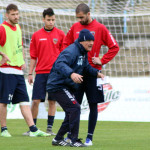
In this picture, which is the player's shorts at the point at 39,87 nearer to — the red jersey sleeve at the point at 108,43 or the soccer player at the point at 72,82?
the red jersey sleeve at the point at 108,43

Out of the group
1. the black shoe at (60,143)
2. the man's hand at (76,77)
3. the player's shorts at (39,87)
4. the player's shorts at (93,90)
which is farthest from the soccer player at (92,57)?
the player's shorts at (39,87)

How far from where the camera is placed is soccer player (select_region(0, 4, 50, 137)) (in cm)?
709

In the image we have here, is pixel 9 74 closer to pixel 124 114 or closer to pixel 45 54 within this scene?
pixel 45 54

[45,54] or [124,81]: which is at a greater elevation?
[45,54]

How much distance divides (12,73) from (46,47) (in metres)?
1.08

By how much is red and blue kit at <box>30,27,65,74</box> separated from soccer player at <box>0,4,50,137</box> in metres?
0.74

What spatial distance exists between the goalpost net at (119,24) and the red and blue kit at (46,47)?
527cm

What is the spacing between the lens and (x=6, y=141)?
6379 millimetres

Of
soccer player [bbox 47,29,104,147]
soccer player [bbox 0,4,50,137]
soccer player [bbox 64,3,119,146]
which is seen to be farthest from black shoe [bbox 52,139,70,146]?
soccer player [bbox 0,4,50,137]

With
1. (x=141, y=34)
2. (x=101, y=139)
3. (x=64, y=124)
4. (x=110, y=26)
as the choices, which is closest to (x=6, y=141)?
(x=64, y=124)

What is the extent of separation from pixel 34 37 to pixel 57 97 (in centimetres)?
256

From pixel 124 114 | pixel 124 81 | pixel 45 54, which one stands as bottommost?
pixel 124 114

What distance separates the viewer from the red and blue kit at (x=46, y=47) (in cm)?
Result: 793

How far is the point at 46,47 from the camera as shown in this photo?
798 centimetres
